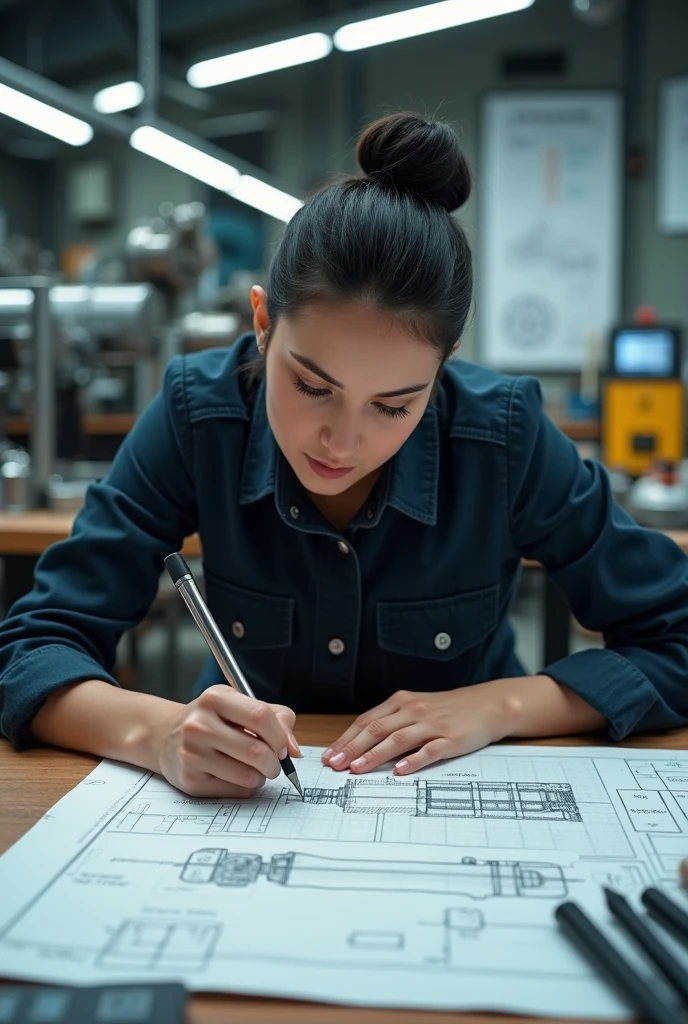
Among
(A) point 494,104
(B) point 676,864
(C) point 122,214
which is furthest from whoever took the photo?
(C) point 122,214

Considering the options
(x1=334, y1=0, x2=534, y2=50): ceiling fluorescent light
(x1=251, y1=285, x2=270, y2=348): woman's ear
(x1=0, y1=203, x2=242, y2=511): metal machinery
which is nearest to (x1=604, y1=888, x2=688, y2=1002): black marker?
(x1=251, y1=285, x2=270, y2=348): woman's ear

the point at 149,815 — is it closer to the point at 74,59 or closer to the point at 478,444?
the point at 478,444

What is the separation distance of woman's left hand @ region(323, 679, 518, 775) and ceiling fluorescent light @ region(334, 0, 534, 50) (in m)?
4.06

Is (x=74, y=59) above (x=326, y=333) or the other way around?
above

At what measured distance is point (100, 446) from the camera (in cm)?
371

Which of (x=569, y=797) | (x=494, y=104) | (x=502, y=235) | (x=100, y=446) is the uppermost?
(x=494, y=104)

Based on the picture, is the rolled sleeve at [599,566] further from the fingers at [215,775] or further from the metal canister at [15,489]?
the metal canister at [15,489]

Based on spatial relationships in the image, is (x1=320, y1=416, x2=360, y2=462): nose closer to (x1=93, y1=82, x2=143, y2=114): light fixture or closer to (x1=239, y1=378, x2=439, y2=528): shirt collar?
(x1=239, y1=378, x2=439, y2=528): shirt collar

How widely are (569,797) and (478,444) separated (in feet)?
1.47

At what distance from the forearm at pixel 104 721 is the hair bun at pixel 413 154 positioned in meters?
0.57

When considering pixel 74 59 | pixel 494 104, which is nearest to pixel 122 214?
pixel 74 59

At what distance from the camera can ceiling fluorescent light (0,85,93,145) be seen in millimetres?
2193

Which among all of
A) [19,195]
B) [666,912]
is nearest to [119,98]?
[19,195]

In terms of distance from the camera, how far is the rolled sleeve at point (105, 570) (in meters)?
0.94
